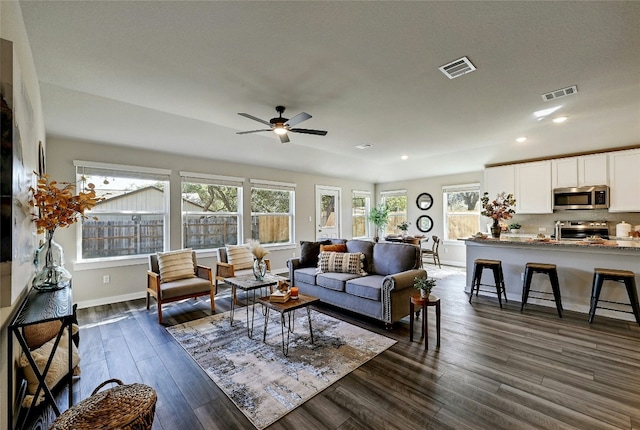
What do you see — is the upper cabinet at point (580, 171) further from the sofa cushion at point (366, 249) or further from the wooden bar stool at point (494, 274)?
the sofa cushion at point (366, 249)

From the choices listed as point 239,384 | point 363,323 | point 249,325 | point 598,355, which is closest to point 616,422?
point 598,355

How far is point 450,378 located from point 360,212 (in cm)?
681

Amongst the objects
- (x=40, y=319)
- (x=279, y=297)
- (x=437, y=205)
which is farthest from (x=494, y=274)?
(x=40, y=319)

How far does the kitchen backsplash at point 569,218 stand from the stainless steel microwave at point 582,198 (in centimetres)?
35

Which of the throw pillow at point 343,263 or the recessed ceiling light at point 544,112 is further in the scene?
the throw pillow at point 343,263

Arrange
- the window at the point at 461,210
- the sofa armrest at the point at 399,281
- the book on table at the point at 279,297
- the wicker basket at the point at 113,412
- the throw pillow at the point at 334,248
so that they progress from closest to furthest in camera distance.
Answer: the wicker basket at the point at 113,412 < the book on table at the point at 279,297 < the sofa armrest at the point at 399,281 < the throw pillow at the point at 334,248 < the window at the point at 461,210

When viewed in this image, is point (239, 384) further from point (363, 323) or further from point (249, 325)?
point (363, 323)

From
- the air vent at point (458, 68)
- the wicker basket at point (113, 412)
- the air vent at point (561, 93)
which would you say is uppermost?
the air vent at point (561, 93)

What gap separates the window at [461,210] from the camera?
7129 millimetres

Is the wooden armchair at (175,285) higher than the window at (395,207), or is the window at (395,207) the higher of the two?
the window at (395,207)


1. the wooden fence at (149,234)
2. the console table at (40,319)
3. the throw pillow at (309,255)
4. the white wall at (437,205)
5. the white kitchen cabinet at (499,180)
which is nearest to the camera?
the console table at (40,319)

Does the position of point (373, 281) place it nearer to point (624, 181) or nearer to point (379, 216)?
point (624, 181)

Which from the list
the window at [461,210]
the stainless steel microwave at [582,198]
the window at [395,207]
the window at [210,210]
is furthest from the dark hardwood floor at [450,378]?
the window at [395,207]

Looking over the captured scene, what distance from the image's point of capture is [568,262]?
3.88 meters
